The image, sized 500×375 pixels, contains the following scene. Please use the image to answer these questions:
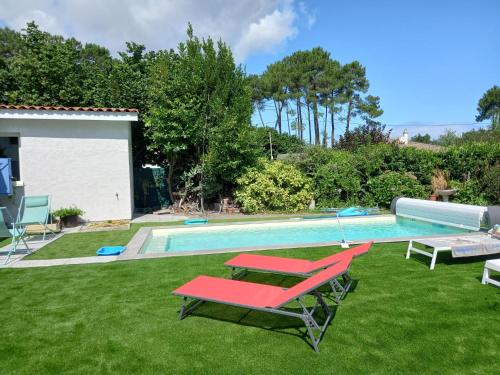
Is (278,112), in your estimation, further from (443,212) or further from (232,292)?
(232,292)

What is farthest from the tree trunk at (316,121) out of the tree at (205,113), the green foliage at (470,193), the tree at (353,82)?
the green foliage at (470,193)

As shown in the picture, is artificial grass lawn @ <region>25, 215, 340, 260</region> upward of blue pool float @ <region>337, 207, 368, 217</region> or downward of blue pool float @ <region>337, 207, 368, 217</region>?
downward

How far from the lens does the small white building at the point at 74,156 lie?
12.7 metres

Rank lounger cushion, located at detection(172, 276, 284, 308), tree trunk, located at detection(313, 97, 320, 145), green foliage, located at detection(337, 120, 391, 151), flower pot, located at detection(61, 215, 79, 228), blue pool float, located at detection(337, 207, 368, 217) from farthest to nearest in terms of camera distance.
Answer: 1. tree trunk, located at detection(313, 97, 320, 145)
2. green foliage, located at detection(337, 120, 391, 151)
3. blue pool float, located at detection(337, 207, 368, 217)
4. flower pot, located at detection(61, 215, 79, 228)
5. lounger cushion, located at detection(172, 276, 284, 308)

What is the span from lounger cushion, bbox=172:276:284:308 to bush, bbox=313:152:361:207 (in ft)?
38.8

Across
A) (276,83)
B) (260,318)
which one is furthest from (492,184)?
(276,83)

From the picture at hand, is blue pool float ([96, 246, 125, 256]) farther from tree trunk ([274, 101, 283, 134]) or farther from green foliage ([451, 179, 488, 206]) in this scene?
tree trunk ([274, 101, 283, 134])

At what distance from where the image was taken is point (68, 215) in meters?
12.4

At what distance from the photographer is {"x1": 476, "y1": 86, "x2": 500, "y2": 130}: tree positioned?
57562mm

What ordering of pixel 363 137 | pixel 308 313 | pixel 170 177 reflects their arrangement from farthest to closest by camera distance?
pixel 363 137 < pixel 170 177 < pixel 308 313

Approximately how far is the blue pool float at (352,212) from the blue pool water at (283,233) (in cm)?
102

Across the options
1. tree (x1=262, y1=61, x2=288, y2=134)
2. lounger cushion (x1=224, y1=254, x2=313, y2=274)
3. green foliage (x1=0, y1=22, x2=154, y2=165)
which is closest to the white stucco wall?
green foliage (x1=0, y1=22, x2=154, y2=165)

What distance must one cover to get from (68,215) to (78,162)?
2.14m

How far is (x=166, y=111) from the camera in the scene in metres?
14.8
